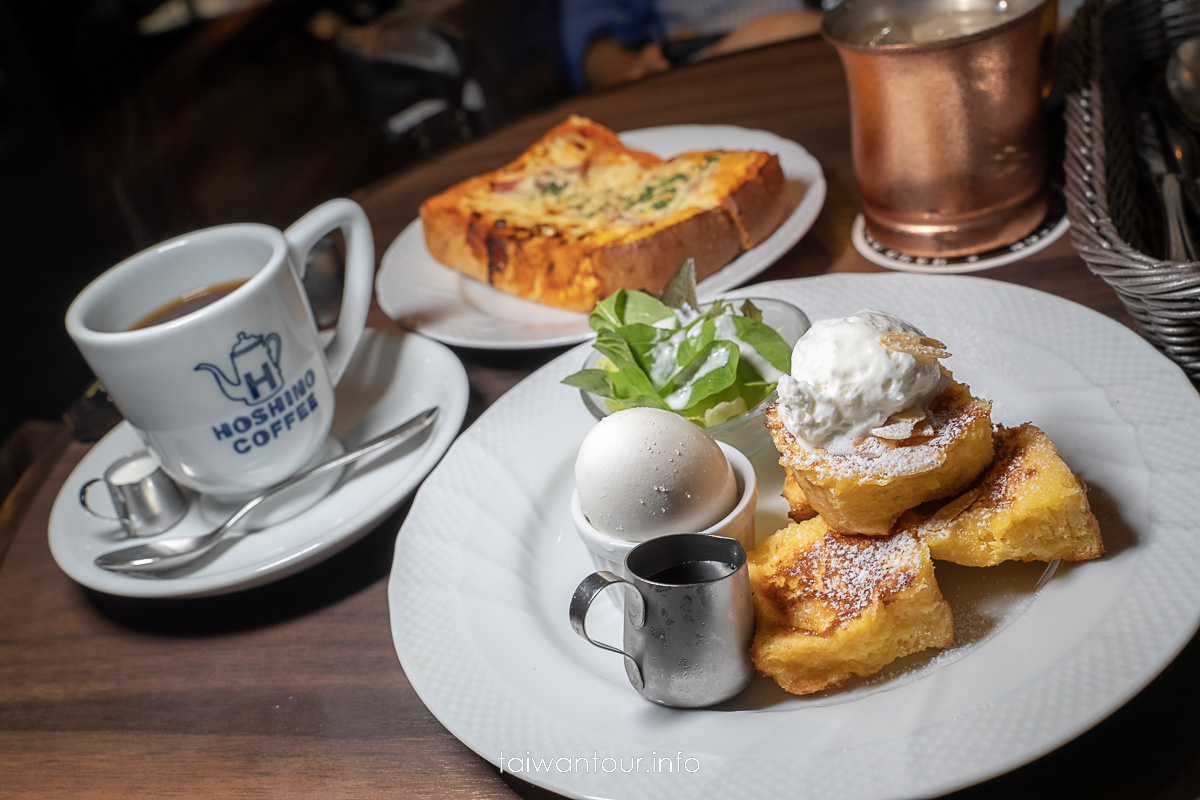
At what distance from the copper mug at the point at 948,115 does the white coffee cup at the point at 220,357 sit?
87cm

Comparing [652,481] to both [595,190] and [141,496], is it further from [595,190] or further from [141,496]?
[595,190]

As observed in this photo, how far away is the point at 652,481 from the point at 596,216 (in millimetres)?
941

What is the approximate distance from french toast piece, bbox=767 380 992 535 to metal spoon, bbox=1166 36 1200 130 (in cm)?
81

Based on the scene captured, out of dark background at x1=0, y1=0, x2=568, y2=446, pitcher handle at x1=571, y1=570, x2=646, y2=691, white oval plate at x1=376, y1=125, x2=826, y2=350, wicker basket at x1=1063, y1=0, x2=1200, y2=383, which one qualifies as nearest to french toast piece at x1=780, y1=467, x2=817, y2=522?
pitcher handle at x1=571, y1=570, x2=646, y2=691

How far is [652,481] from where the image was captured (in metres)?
1.01

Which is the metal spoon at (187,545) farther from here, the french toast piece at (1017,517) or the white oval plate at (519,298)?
the french toast piece at (1017,517)

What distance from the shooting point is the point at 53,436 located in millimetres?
1792

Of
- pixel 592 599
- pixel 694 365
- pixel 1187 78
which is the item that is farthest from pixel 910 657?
pixel 1187 78

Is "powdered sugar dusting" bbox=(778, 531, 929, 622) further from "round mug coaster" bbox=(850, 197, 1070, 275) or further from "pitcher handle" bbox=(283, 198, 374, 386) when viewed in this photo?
"pitcher handle" bbox=(283, 198, 374, 386)

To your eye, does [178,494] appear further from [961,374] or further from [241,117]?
[241,117]

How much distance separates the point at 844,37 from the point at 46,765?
147cm

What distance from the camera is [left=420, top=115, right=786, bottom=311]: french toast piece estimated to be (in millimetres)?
1654

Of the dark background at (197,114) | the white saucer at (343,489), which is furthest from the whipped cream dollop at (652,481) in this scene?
the dark background at (197,114)

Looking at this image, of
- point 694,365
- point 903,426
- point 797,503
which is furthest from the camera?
point 694,365
